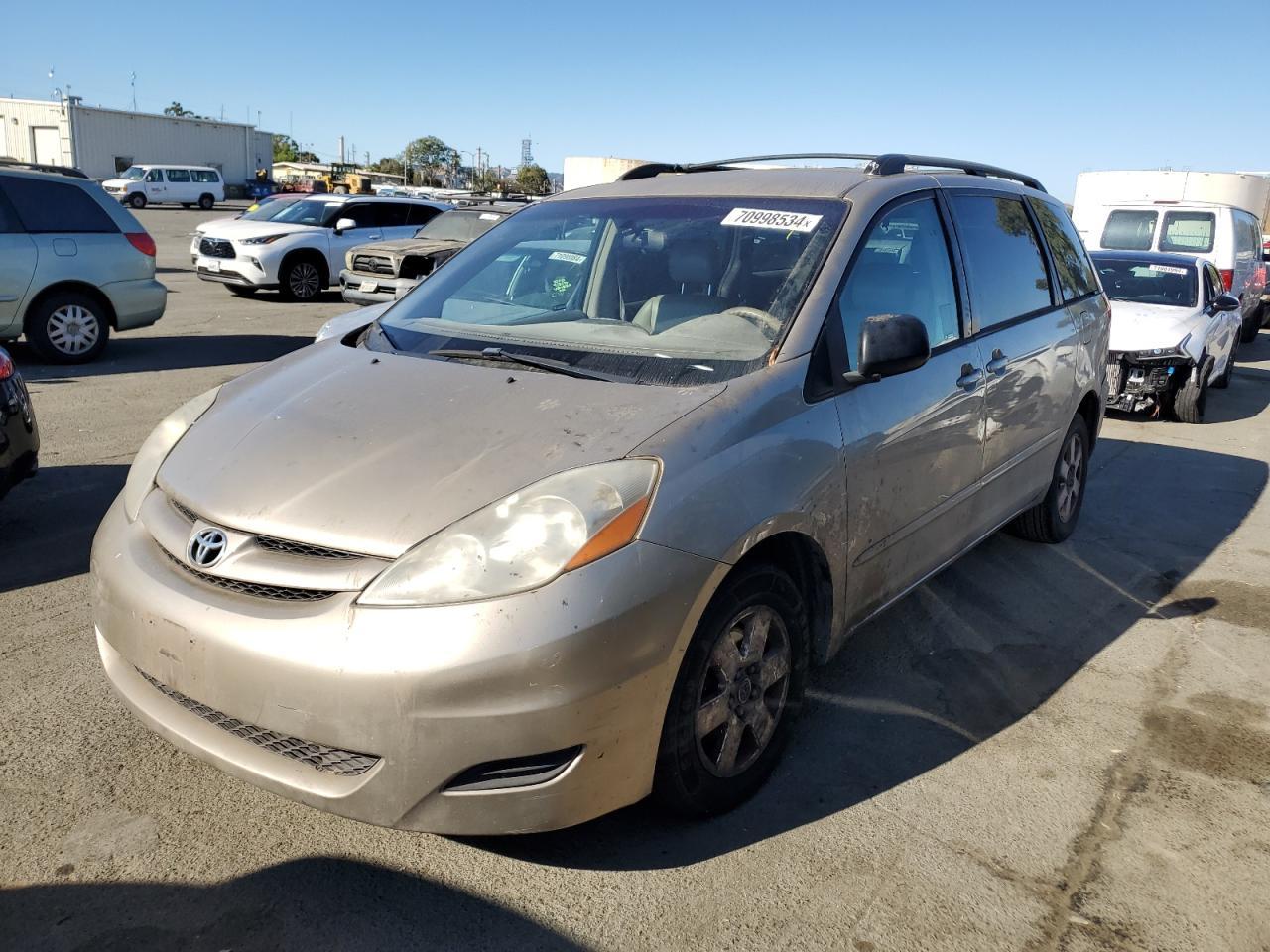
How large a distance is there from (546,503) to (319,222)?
15.2 m

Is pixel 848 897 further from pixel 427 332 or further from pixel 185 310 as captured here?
pixel 185 310

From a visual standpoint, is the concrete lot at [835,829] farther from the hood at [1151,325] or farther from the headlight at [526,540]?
the hood at [1151,325]

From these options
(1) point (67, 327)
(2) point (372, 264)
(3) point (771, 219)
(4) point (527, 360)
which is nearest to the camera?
(4) point (527, 360)

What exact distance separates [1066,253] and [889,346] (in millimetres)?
2683

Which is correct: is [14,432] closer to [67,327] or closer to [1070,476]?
[1070,476]

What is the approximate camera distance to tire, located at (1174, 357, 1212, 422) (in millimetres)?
9284

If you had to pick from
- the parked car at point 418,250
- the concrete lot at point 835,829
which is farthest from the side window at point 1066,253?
the parked car at point 418,250

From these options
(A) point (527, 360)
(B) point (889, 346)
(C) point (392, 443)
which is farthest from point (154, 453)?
(B) point (889, 346)

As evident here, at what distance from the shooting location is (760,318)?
329 cm

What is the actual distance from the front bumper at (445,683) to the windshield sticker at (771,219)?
Result: 1465mm

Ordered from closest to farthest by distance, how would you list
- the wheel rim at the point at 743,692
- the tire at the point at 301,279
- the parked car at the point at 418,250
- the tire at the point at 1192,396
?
the wheel rim at the point at 743,692
the tire at the point at 1192,396
the parked car at the point at 418,250
the tire at the point at 301,279

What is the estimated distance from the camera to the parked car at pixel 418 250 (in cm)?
1374

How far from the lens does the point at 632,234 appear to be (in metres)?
3.86

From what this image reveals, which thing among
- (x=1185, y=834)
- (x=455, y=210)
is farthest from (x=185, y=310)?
(x=1185, y=834)
